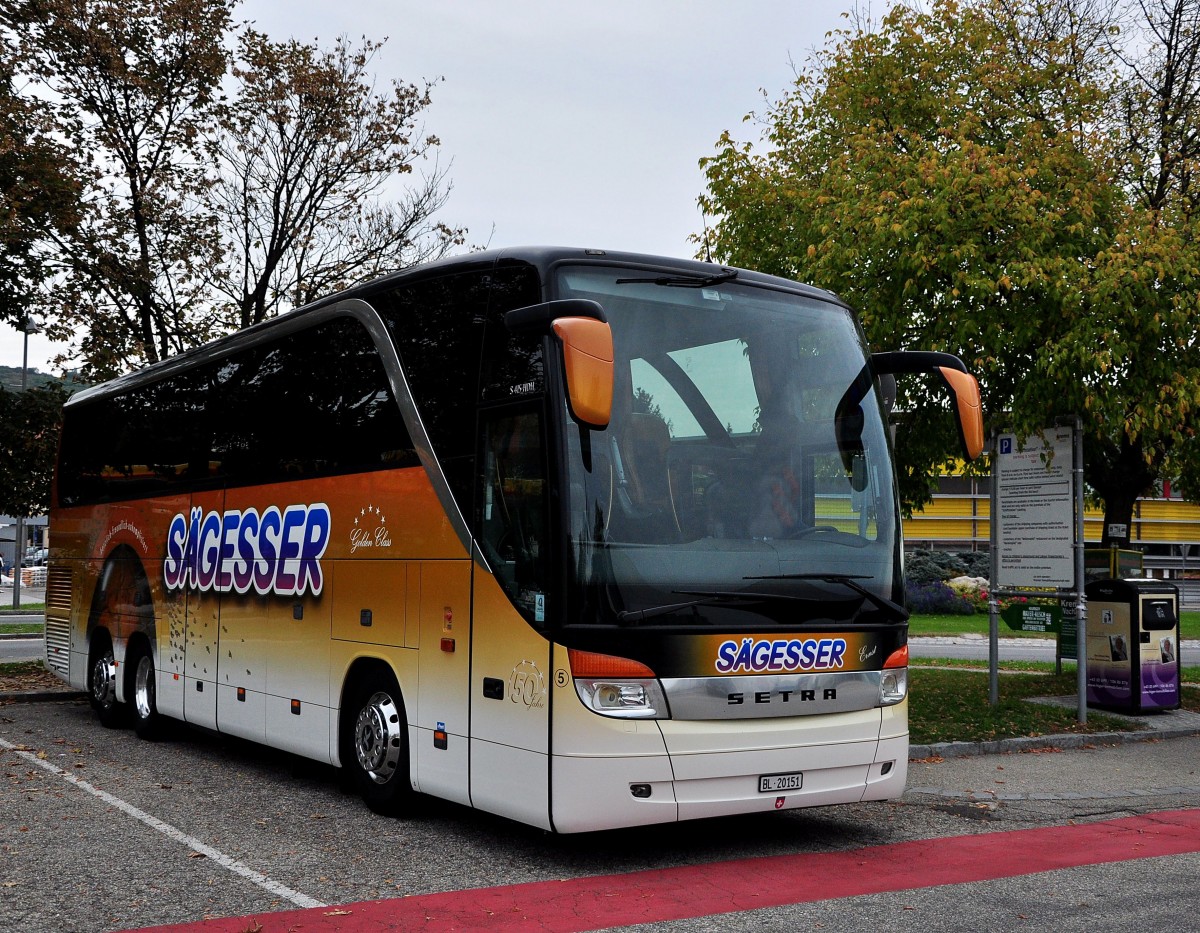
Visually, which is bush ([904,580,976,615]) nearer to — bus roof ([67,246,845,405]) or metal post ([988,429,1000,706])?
metal post ([988,429,1000,706])

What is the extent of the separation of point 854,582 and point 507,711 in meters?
2.20

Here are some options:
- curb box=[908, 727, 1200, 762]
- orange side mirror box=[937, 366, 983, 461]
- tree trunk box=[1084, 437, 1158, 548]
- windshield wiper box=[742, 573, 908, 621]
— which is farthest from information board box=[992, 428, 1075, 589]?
windshield wiper box=[742, 573, 908, 621]

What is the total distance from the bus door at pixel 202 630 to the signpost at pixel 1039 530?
26.1 ft

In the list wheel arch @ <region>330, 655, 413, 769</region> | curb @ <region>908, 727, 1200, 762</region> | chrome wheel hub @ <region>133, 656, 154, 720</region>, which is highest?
wheel arch @ <region>330, 655, 413, 769</region>

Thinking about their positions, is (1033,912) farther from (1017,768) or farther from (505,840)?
(1017,768)

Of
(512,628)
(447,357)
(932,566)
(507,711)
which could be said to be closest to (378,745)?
(507,711)

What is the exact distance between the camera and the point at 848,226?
545 inches

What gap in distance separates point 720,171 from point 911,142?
3318 millimetres

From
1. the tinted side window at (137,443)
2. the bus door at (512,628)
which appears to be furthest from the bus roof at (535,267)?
the tinted side window at (137,443)

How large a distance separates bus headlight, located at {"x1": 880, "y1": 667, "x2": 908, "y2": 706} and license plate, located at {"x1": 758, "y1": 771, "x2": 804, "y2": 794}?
0.82 metres

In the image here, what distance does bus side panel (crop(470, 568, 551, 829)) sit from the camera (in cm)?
703

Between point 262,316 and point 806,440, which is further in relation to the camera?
point 262,316

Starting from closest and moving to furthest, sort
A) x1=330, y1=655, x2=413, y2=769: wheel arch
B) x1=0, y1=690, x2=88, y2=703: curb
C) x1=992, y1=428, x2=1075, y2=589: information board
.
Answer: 1. x1=330, y1=655, x2=413, y2=769: wheel arch
2. x1=992, y1=428, x2=1075, y2=589: information board
3. x1=0, y1=690, x2=88, y2=703: curb

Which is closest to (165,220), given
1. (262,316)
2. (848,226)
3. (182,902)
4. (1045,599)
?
(262,316)
